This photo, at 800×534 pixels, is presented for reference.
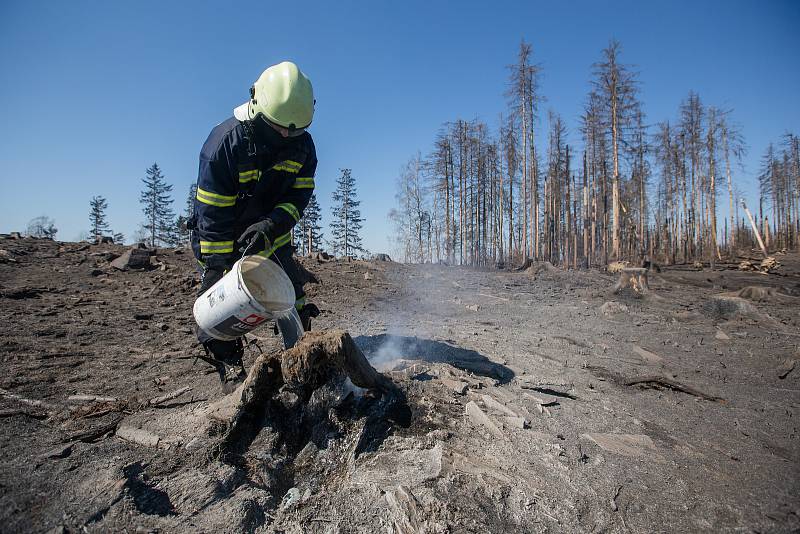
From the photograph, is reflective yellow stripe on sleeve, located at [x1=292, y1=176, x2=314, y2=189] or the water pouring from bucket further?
reflective yellow stripe on sleeve, located at [x1=292, y1=176, x2=314, y2=189]

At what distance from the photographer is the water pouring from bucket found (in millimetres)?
2406

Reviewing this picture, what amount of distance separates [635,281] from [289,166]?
933 centimetres

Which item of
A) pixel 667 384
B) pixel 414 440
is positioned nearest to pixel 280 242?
pixel 414 440

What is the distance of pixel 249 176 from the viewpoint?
119 inches

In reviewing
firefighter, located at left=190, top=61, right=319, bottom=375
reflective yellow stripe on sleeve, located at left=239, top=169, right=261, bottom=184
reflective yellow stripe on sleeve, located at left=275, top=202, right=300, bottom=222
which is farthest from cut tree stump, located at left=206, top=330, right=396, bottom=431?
reflective yellow stripe on sleeve, located at left=239, top=169, right=261, bottom=184

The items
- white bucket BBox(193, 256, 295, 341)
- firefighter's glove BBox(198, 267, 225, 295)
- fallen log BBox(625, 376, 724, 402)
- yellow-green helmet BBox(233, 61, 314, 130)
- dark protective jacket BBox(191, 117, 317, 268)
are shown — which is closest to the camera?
white bucket BBox(193, 256, 295, 341)

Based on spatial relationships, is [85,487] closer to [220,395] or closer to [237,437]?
[237,437]

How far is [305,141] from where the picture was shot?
3262 mm

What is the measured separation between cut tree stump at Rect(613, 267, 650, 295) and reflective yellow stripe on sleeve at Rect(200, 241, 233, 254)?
31.1ft

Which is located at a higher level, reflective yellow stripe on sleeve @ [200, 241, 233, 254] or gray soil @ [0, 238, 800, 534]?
reflective yellow stripe on sleeve @ [200, 241, 233, 254]

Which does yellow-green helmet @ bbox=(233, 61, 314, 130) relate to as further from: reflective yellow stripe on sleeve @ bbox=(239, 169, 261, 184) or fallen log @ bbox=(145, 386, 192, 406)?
fallen log @ bbox=(145, 386, 192, 406)

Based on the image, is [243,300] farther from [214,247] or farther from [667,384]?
[667,384]

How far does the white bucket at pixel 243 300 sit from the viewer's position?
7.89 ft

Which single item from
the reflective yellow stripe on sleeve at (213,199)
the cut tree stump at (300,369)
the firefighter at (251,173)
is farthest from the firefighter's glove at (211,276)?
the cut tree stump at (300,369)
